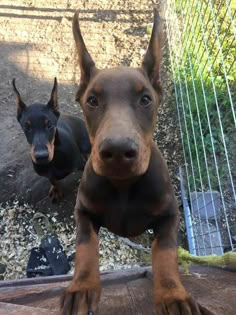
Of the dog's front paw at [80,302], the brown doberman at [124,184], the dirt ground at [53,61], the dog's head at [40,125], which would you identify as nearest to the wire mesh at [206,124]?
the dirt ground at [53,61]

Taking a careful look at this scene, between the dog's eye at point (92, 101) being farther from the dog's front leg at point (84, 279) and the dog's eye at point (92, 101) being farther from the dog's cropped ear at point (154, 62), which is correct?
the dog's front leg at point (84, 279)

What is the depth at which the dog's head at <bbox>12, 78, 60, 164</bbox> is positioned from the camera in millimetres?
3871

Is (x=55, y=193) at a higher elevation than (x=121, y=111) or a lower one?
higher

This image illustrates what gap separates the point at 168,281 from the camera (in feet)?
5.93

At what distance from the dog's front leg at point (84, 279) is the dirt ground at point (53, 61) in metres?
2.12

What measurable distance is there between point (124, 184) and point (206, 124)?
2146 mm

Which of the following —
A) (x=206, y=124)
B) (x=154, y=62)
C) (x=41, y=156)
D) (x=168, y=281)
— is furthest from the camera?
(x=206, y=124)

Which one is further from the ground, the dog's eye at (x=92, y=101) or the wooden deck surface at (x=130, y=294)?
the dog's eye at (x=92, y=101)

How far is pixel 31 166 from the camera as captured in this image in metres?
→ 4.60

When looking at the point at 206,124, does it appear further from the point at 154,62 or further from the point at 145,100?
the point at 145,100

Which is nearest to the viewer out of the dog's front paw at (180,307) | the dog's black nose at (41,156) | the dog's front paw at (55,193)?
the dog's front paw at (180,307)

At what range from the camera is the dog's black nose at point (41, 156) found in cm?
381

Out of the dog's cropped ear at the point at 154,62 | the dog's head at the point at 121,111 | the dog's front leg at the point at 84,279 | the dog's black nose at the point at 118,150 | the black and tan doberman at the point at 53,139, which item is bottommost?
the dog's front leg at the point at 84,279

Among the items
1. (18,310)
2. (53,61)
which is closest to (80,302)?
(18,310)
